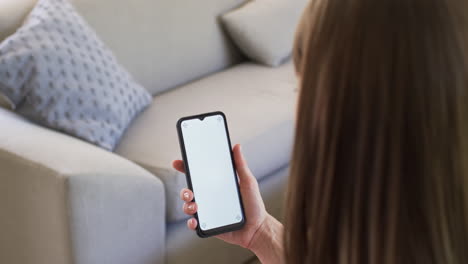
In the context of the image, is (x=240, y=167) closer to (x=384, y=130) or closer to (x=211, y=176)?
(x=211, y=176)

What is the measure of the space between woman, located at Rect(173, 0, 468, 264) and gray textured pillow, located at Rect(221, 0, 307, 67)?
1.87 m

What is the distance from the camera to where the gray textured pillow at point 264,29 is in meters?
2.54

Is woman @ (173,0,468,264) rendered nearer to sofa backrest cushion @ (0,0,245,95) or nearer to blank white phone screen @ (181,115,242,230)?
blank white phone screen @ (181,115,242,230)

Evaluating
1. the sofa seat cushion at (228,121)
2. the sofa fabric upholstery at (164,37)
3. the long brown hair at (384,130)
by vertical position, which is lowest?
the sofa seat cushion at (228,121)

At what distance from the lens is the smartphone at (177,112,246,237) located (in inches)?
48.3

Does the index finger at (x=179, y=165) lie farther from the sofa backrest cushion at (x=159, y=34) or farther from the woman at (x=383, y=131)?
the sofa backrest cushion at (x=159, y=34)

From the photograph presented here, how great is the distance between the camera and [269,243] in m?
1.17

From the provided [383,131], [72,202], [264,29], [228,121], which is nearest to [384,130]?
[383,131]

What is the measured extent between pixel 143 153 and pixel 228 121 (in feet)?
0.95

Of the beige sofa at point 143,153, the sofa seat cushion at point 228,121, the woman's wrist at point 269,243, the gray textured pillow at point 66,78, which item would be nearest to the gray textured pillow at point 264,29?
the beige sofa at point 143,153

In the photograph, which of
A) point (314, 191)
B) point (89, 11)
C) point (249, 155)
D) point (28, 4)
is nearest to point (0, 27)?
point (28, 4)

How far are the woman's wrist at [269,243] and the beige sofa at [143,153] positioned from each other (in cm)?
45

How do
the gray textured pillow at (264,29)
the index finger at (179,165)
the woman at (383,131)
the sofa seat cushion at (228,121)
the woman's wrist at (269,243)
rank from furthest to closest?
1. the gray textured pillow at (264,29)
2. the sofa seat cushion at (228,121)
3. the index finger at (179,165)
4. the woman's wrist at (269,243)
5. the woman at (383,131)

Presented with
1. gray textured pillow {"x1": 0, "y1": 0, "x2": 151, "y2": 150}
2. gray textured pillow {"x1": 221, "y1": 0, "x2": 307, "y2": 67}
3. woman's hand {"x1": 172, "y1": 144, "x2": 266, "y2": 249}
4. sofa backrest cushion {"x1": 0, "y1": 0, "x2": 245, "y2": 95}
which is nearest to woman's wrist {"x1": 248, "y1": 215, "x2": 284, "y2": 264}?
woman's hand {"x1": 172, "y1": 144, "x2": 266, "y2": 249}
